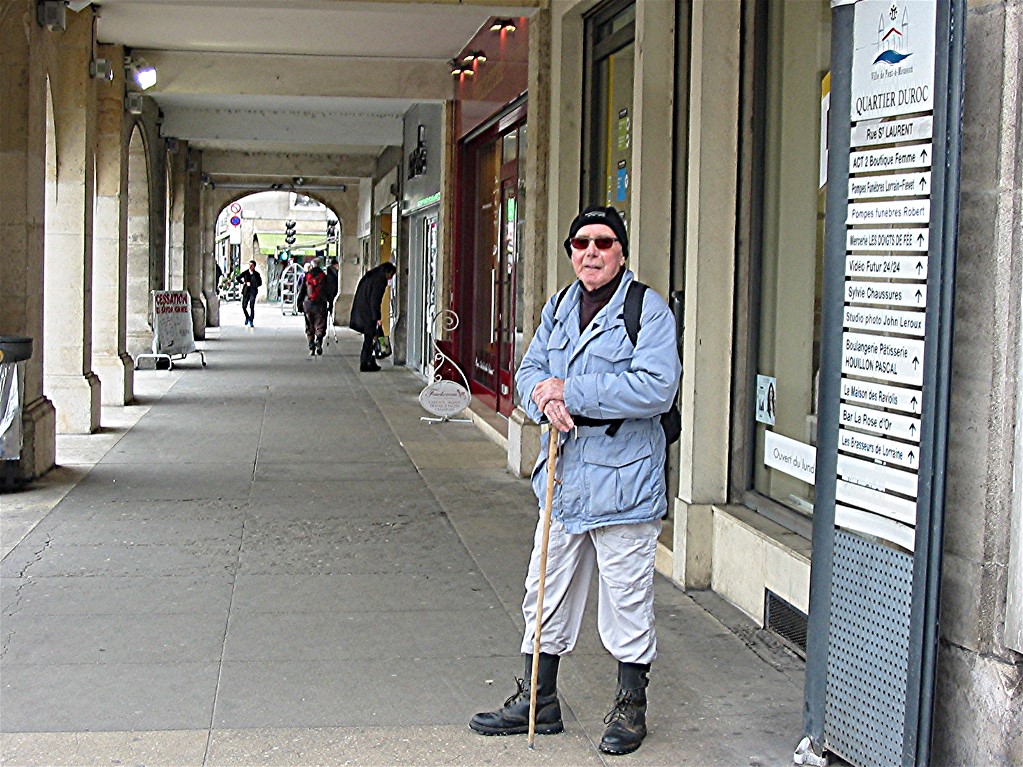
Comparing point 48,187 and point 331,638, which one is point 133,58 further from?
point 331,638

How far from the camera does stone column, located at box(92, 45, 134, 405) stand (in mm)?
15594

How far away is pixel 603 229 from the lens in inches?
185

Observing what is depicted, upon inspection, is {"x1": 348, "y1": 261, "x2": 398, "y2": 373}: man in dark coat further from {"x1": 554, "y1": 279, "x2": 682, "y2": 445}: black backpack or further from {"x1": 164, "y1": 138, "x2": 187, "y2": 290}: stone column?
{"x1": 554, "y1": 279, "x2": 682, "y2": 445}: black backpack

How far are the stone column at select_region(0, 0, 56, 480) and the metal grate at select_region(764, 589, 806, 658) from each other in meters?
5.94

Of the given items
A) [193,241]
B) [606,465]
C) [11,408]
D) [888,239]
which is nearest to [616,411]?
[606,465]

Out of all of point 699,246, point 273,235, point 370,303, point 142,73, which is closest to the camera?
point 699,246

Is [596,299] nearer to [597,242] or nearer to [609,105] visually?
[597,242]

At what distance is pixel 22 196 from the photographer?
1029 centimetres

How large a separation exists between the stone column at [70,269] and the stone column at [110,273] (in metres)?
1.98

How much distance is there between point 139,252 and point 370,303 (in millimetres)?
3541

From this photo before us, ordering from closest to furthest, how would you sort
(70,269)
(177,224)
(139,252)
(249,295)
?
(70,269) < (139,252) < (177,224) < (249,295)

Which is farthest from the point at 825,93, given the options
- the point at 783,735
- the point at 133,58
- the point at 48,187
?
the point at 133,58

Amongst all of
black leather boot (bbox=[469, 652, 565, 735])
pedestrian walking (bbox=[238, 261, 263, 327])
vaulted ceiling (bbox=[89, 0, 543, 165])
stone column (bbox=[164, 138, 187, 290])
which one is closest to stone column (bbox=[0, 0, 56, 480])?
vaulted ceiling (bbox=[89, 0, 543, 165])

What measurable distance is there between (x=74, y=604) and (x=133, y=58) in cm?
1167
